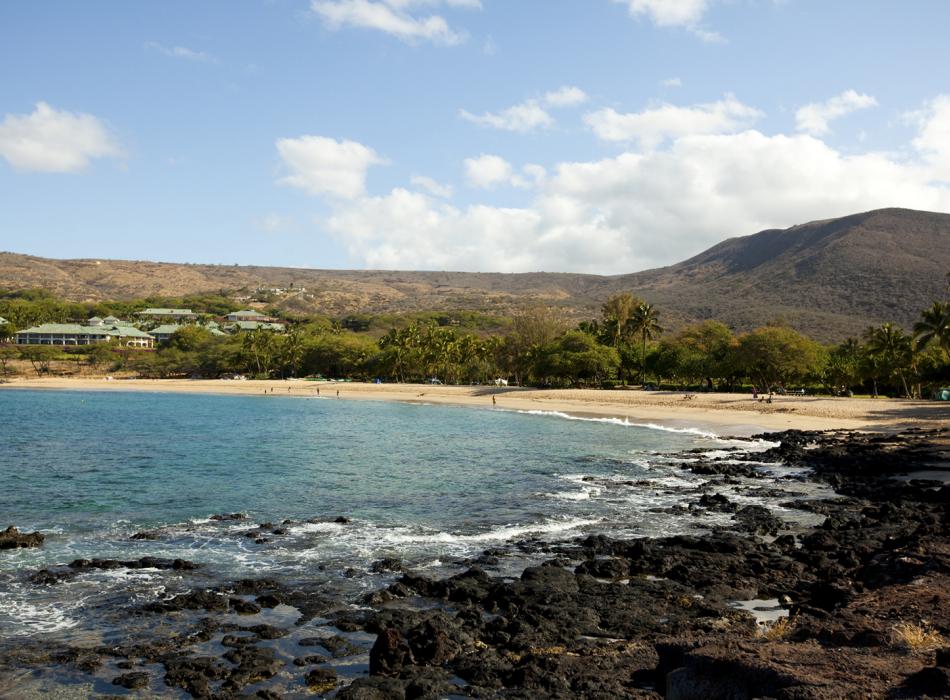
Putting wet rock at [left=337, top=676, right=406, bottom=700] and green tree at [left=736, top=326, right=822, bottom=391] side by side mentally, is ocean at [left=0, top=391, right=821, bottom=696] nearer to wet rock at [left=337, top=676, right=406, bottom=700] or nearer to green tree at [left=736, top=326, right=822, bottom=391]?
wet rock at [left=337, top=676, right=406, bottom=700]

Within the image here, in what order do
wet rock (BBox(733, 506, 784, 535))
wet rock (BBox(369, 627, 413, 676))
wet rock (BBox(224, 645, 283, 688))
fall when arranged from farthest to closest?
1. wet rock (BBox(733, 506, 784, 535))
2. wet rock (BBox(369, 627, 413, 676))
3. wet rock (BBox(224, 645, 283, 688))

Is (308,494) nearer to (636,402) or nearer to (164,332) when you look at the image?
(636,402)

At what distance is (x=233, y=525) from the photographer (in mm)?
22672

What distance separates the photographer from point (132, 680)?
11.7 meters

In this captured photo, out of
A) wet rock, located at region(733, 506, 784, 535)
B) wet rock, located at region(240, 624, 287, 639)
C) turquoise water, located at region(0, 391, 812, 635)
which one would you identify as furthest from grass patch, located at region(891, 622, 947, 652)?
wet rock, located at region(733, 506, 784, 535)

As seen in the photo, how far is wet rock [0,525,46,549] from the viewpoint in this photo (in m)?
19.6

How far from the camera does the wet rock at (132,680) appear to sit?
11539 millimetres

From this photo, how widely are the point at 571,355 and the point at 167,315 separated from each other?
118677 millimetres

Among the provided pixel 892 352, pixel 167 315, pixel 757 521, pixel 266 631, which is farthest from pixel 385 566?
pixel 167 315

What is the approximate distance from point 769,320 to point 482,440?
101208 mm

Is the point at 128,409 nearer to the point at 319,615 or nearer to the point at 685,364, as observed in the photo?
the point at 685,364

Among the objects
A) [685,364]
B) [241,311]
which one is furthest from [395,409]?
[241,311]

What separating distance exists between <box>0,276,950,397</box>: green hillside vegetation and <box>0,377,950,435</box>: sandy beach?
5.29 meters

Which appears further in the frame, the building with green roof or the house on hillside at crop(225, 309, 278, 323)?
the house on hillside at crop(225, 309, 278, 323)
